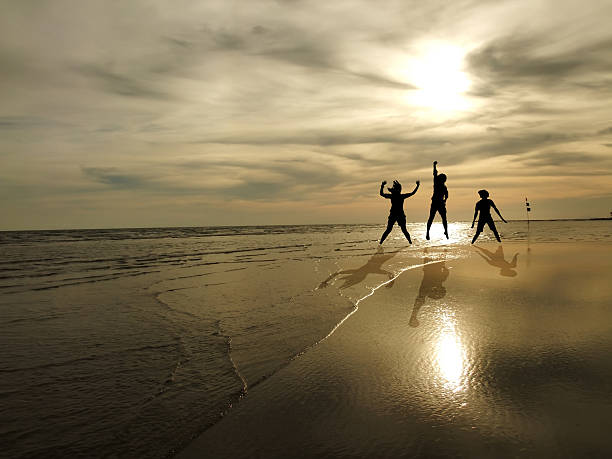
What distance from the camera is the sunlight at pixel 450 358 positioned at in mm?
2729

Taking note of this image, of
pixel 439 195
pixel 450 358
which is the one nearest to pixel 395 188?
pixel 439 195

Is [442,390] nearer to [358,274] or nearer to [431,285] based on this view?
[431,285]

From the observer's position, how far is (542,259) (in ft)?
33.2

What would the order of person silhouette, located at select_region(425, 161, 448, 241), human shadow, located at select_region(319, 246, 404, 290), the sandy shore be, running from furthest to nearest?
person silhouette, located at select_region(425, 161, 448, 241)
human shadow, located at select_region(319, 246, 404, 290)
the sandy shore

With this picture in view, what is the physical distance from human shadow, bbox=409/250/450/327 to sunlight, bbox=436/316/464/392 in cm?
48

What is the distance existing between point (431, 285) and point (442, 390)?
14.1ft

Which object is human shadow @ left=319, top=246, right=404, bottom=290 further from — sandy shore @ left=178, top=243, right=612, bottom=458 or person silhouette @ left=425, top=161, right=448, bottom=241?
person silhouette @ left=425, top=161, right=448, bottom=241

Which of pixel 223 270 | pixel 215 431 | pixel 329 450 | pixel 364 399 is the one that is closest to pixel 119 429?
pixel 215 431

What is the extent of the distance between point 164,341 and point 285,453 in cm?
249

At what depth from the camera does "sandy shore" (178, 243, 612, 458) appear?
6.42 feet

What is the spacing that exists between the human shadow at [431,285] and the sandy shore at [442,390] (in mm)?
90

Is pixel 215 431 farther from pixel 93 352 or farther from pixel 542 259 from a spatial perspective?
pixel 542 259

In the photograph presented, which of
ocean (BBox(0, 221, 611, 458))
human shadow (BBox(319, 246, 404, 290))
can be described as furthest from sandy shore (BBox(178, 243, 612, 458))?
human shadow (BBox(319, 246, 404, 290))

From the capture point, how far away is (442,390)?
2564 mm
